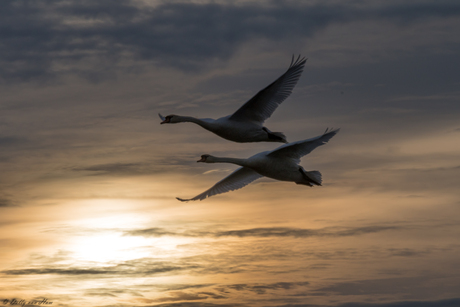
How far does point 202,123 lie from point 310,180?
16.3ft

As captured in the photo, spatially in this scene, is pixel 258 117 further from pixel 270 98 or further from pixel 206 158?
pixel 206 158

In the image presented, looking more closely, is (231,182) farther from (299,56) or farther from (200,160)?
(299,56)

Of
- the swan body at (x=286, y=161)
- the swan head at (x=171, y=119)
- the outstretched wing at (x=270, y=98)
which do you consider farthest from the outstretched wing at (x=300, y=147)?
the swan head at (x=171, y=119)

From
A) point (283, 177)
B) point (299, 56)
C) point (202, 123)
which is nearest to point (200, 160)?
point (202, 123)

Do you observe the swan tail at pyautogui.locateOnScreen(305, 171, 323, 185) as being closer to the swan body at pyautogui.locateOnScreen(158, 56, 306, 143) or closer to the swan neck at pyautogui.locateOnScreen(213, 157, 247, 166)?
the swan body at pyautogui.locateOnScreen(158, 56, 306, 143)

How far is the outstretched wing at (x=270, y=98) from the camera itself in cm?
2677

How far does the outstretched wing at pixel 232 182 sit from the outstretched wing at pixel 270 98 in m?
3.02

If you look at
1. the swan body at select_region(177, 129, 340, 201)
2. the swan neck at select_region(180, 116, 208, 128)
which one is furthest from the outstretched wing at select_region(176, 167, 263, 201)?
the swan neck at select_region(180, 116, 208, 128)

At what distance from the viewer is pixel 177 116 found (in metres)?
29.1

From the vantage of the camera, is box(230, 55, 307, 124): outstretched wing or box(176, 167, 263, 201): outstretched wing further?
box(176, 167, 263, 201): outstretched wing

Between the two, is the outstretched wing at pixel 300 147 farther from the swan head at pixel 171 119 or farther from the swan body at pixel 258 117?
the swan head at pixel 171 119

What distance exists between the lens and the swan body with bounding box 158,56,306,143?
26.8 metres

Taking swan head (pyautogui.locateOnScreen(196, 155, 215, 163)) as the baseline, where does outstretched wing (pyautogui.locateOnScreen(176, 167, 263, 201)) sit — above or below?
below

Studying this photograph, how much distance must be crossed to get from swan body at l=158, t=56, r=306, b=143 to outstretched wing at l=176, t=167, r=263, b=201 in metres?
2.61
